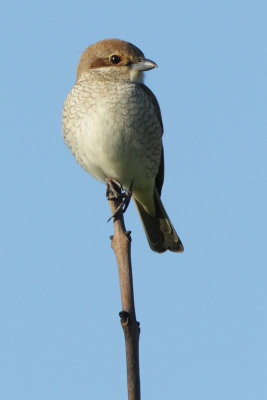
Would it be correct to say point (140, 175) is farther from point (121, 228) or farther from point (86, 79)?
point (121, 228)

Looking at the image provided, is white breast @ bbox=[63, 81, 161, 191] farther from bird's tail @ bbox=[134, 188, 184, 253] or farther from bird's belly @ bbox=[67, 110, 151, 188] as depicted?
bird's tail @ bbox=[134, 188, 184, 253]

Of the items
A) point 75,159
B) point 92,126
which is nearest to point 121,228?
point 92,126

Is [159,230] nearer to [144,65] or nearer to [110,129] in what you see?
[110,129]

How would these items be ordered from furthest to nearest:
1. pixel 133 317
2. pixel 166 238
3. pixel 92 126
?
pixel 166 238 < pixel 92 126 < pixel 133 317

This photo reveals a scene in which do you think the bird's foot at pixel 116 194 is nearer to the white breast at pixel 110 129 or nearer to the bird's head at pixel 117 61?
the white breast at pixel 110 129

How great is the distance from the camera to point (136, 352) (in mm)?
2354

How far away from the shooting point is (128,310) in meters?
2.55

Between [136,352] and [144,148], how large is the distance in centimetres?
316

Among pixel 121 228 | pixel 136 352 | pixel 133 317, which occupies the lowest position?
Result: pixel 136 352

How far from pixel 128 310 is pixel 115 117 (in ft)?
9.18

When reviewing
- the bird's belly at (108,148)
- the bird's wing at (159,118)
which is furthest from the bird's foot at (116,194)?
the bird's wing at (159,118)

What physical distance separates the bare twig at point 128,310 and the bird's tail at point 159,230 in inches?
116

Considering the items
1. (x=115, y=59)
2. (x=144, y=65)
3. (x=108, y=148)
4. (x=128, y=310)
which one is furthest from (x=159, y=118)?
(x=128, y=310)

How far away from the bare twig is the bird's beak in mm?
2493
